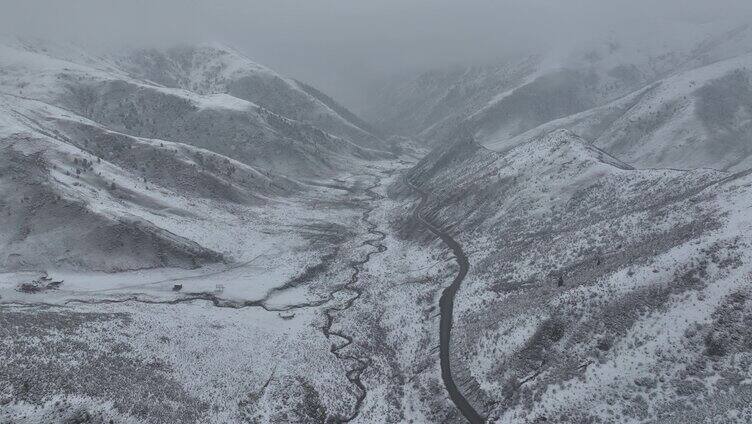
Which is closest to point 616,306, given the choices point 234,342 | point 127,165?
point 234,342

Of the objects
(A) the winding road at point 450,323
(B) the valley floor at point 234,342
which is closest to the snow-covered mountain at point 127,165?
(B) the valley floor at point 234,342

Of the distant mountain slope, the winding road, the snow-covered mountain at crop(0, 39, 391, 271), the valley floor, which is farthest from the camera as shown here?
the snow-covered mountain at crop(0, 39, 391, 271)

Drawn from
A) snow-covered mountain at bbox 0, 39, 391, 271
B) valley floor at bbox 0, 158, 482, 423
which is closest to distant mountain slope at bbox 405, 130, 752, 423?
valley floor at bbox 0, 158, 482, 423

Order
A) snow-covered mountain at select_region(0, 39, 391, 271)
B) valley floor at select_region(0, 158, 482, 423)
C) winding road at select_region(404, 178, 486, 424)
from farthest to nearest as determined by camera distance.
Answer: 1. snow-covered mountain at select_region(0, 39, 391, 271)
2. winding road at select_region(404, 178, 486, 424)
3. valley floor at select_region(0, 158, 482, 423)

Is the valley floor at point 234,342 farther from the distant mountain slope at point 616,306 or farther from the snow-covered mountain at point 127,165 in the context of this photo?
the snow-covered mountain at point 127,165

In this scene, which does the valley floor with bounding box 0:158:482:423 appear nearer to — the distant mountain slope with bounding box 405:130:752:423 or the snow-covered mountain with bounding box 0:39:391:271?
the distant mountain slope with bounding box 405:130:752:423
